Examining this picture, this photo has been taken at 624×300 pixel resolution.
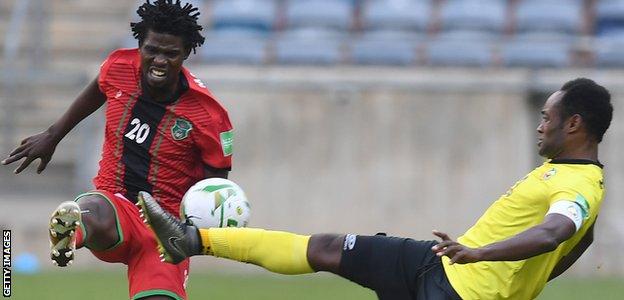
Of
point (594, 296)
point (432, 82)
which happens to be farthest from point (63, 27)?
point (594, 296)

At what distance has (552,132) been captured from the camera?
270 inches

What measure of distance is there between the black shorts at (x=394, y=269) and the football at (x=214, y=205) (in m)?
0.70

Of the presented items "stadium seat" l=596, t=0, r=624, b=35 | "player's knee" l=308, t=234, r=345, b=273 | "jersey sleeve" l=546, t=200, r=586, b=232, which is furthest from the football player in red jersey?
"stadium seat" l=596, t=0, r=624, b=35

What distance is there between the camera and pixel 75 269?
14.7 meters

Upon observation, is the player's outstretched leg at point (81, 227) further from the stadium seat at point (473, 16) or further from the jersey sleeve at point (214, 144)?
the stadium seat at point (473, 16)

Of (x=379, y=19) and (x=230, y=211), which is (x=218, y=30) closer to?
(x=379, y=19)

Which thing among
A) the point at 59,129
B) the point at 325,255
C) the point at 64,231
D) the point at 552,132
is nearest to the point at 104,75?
the point at 59,129

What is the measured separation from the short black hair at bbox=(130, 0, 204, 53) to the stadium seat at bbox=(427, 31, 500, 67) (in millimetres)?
8271

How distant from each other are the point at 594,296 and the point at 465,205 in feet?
10.1

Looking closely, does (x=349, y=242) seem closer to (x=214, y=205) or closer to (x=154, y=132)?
(x=214, y=205)

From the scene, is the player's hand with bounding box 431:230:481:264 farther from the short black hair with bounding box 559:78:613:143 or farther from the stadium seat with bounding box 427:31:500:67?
the stadium seat with bounding box 427:31:500:67

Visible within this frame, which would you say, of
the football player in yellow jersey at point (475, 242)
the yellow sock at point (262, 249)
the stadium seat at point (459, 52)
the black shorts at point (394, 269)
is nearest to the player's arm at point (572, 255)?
the football player in yellow jersey at point (475, 242)

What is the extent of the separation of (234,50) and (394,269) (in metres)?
9.39

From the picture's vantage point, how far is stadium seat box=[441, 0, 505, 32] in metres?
16.6
